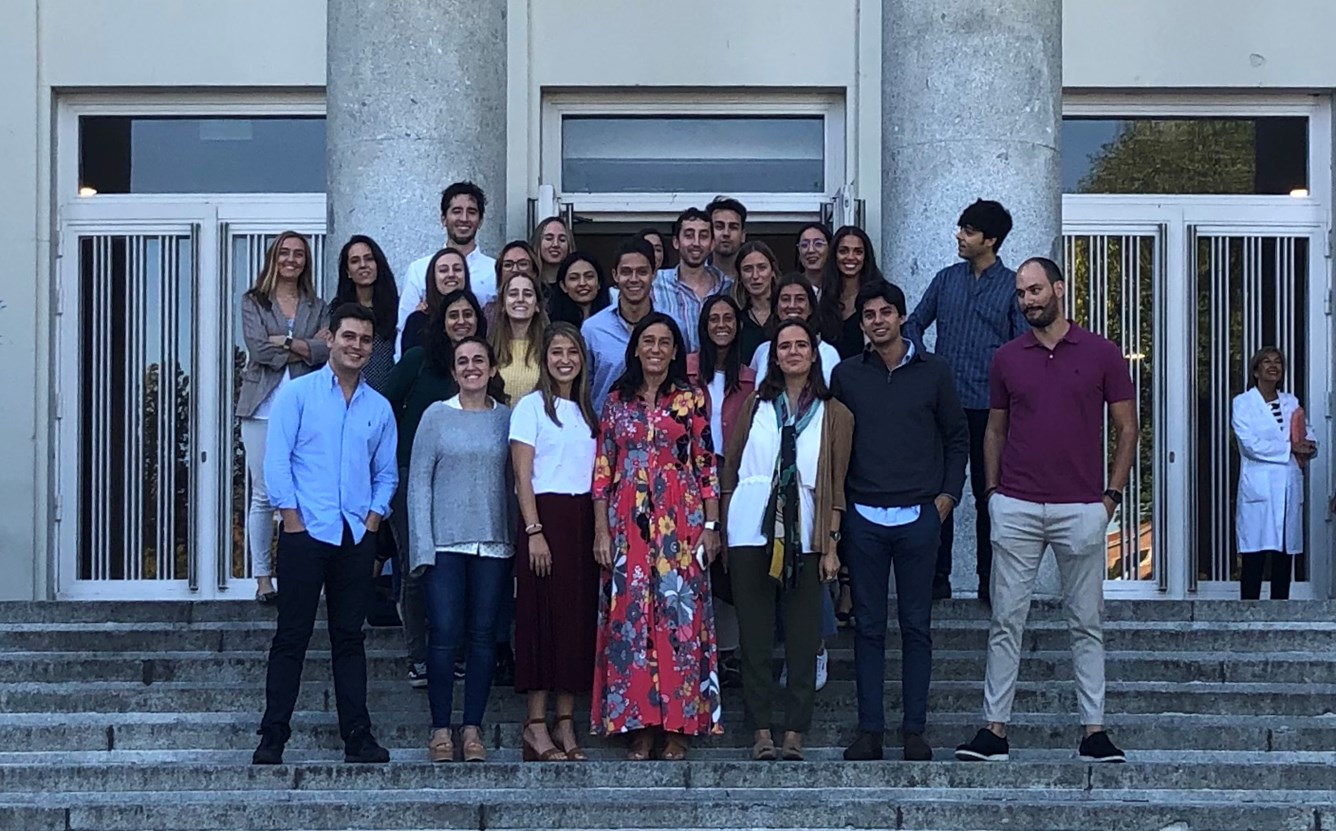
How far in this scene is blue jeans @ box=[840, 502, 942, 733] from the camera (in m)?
8.59

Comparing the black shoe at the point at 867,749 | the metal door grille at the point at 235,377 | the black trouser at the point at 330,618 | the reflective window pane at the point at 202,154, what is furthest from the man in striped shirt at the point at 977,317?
the reflective window pane at the point at 202,154

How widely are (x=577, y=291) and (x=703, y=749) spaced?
2282mm

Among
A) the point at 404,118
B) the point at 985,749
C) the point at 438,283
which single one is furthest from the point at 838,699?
the point at 404,118

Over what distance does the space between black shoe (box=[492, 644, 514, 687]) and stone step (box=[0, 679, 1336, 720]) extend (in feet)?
0.24

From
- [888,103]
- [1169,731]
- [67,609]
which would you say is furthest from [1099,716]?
[67,609]

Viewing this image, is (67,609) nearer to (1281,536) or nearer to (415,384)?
(415,384)

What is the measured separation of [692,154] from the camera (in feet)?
46.1

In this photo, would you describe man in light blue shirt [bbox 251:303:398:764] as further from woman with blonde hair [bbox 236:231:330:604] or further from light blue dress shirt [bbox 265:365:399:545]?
woman with blonde hair [bbox 236:231:330:604]

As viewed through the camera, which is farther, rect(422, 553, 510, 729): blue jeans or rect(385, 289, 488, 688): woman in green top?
rect(385, 289, 488, 688): woman in green top

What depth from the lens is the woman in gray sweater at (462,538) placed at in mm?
8570

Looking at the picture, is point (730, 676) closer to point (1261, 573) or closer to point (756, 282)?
point (756, 282)

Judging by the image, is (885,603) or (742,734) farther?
(742,734)

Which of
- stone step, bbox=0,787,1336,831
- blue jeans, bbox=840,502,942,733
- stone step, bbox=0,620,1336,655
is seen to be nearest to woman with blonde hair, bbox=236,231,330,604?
stone step, bbox=0,620,1336,655

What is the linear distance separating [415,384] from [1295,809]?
4.08 meters
